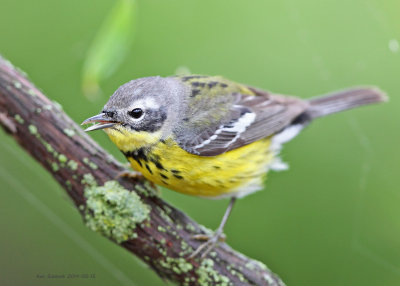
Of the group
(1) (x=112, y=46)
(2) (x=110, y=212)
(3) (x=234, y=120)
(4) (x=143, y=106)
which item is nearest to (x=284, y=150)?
(3) (x=234, y=120)

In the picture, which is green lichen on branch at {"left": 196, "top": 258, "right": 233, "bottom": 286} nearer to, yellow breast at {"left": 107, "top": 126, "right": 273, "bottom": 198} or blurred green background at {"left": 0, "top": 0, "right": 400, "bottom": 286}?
yellow breast at {"left": 107, "top": 126, "right": 273, "bottom": 198}

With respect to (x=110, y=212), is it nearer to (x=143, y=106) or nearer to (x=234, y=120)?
(x=143, y=106)

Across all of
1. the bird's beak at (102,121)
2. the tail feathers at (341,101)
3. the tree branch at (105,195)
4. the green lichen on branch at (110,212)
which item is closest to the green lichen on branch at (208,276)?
the tree branch at (105,195)

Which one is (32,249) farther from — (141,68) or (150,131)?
(150,131)

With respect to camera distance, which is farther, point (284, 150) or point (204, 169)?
point (284, 150)

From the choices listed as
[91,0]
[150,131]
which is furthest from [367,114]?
[91,0]

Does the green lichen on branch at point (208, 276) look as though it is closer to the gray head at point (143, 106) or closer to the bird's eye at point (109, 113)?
the gray head at point (143, 106)
